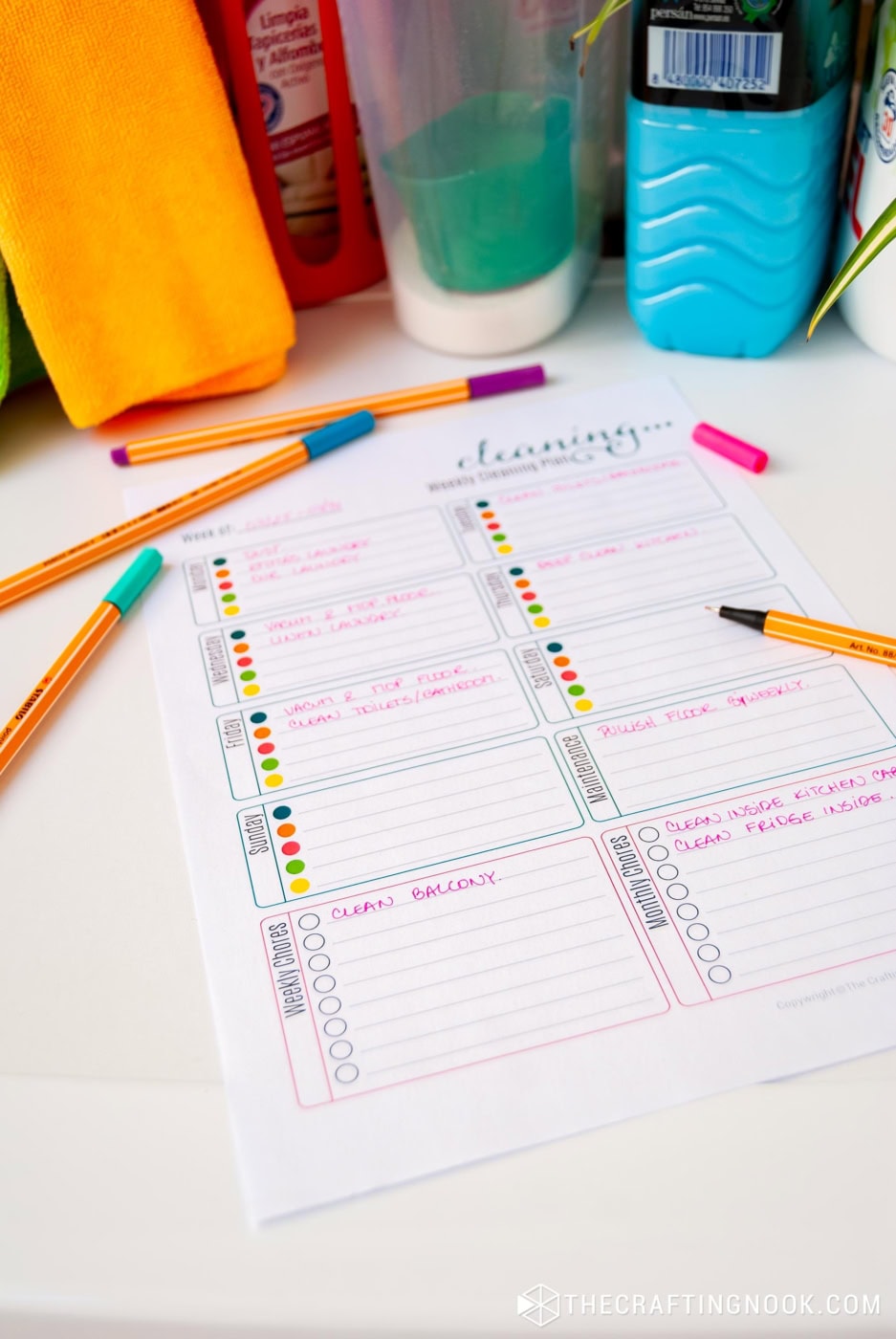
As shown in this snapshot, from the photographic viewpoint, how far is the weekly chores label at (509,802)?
1.20 feet

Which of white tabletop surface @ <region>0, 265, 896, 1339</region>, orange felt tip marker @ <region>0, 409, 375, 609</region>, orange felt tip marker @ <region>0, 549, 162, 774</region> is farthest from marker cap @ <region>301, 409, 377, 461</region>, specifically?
white tabletop surface @ <region>0, 265, 896, 1339</region>

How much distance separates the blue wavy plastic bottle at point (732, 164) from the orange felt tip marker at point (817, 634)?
23 centimetres

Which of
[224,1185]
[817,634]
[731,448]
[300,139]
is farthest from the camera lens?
[300,139]

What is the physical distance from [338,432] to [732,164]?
25 cm

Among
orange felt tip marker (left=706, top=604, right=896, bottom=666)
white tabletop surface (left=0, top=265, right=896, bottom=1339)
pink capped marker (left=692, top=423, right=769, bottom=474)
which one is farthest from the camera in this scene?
pink capped marker (left=692, top=423, right=769, bottom=474)

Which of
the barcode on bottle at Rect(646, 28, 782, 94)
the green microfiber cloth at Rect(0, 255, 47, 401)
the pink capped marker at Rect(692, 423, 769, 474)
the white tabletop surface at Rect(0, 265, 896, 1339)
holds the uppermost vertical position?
the barcode on bottle at Rect(646, 28, 782, 94)

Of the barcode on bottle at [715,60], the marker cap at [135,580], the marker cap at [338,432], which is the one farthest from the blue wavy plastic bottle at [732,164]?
the marker cap at [135,580]

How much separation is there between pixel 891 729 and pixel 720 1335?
0.23 m

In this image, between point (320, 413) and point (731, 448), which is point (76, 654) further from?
point (731, 448)

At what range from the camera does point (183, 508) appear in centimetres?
60

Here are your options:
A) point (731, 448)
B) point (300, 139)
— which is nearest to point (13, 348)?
point (300, 139)

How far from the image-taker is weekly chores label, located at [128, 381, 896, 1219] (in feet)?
1.20

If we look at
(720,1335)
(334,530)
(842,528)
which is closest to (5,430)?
(334,530)

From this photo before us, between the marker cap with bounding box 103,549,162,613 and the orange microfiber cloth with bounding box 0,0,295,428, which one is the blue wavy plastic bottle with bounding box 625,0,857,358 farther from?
the marker cap with bounding box 103,549,162,613
